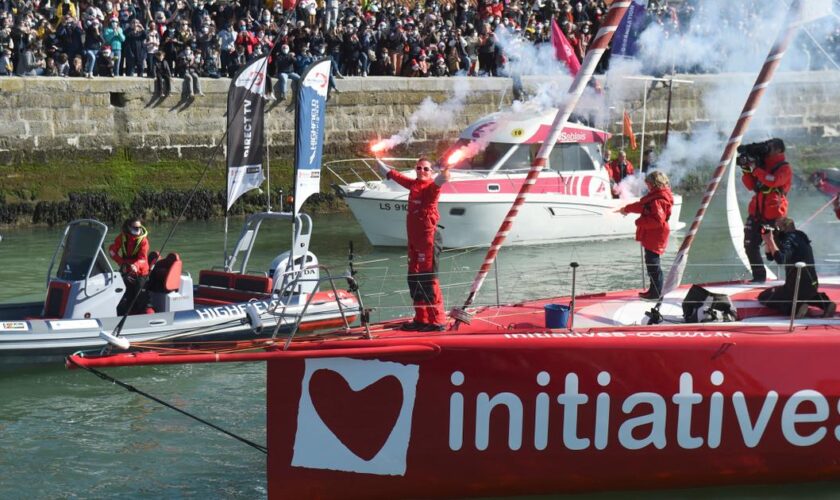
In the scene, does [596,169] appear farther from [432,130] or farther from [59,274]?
[59,274]

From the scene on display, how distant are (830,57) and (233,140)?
7167 millimetres

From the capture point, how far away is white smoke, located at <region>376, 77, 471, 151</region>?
88.2ft

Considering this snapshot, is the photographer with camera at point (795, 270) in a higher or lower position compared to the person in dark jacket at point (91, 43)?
lower

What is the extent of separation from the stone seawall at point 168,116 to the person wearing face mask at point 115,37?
0.65 metres

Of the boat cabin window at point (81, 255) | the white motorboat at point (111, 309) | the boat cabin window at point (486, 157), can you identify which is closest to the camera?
the white motorboat at point (111, 309)

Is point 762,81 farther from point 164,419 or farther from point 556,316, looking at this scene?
point 164,419

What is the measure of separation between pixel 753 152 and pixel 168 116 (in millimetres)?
15515

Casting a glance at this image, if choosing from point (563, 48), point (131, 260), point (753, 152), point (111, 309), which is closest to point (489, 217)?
point (563, 48)

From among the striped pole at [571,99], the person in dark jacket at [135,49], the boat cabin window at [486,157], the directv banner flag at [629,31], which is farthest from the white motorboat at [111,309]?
the person in dark jacket at [135,49]

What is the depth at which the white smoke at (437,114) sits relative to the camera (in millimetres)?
26891

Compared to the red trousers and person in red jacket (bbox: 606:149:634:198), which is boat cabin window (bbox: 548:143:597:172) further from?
the red trousers

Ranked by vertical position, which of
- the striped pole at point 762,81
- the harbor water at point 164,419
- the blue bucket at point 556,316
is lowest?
the harbor water at point 164,419

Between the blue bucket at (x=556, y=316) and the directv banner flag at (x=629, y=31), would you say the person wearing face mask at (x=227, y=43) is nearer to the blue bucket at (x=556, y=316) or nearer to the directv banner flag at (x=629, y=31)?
the directv banner flag at (x=629, y=31)

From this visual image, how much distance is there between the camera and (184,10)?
2506 centimetres
